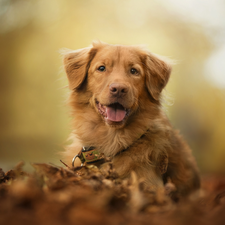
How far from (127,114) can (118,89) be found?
14.7 inches

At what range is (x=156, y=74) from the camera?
3270 mm

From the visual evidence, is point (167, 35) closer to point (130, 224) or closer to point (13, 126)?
point (13, 126)

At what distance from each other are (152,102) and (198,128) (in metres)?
6.16

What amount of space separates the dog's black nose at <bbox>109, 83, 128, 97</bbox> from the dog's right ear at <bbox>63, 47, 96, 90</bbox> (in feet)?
2.29

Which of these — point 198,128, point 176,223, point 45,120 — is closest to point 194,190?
point 176,223

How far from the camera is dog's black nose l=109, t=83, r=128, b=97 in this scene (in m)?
2.69

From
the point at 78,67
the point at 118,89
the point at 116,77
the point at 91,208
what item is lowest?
the point at 91,208

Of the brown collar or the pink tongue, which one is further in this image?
the pink tongue

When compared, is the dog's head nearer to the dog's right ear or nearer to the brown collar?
the dog's right ear

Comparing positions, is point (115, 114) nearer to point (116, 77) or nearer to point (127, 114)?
point (127, 114)

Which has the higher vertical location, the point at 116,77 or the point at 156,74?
the point at 156,74

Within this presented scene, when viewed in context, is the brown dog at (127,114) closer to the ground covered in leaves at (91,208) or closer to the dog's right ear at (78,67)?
the dog's right ear at (78,67)

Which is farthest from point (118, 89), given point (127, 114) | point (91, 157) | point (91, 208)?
point (91, 208)

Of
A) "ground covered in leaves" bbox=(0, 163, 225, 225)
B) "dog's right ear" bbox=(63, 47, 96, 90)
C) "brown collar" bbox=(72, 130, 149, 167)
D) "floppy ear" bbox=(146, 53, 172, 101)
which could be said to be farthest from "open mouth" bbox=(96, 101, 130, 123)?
"ground covered in leaves" bbox=(0, 163, 225, 225)
